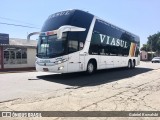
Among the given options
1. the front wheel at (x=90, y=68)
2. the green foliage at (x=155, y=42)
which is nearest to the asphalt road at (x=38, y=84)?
the front wheel at (x=90, y=68)

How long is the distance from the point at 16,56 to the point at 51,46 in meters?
17.6

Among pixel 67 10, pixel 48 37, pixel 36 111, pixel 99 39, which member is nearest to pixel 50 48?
pixel 48 37

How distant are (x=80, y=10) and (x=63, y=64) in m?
3.47

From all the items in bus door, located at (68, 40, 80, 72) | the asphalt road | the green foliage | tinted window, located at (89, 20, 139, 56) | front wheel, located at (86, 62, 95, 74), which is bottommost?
the asphalt road

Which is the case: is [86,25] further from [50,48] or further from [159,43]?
Answer: [159,43]

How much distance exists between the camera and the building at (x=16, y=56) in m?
27.7

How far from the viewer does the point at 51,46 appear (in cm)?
1288

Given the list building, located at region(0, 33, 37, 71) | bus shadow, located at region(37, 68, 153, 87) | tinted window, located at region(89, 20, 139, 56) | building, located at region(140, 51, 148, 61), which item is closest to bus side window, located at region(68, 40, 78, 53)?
bus shadow, located at region(37, 68, 153, 87)

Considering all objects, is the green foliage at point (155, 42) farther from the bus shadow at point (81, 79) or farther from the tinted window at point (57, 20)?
the tinted window at point (57, 20)

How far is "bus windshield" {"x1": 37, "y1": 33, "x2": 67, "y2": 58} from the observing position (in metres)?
12.5

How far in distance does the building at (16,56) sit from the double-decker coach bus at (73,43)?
1504cm

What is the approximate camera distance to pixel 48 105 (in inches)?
258

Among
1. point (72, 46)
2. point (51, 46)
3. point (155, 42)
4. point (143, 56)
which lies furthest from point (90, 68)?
point (155, 42)

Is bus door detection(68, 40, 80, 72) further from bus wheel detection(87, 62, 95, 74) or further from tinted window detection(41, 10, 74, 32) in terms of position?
bus wheel detection(87, 62, 95, 74)
